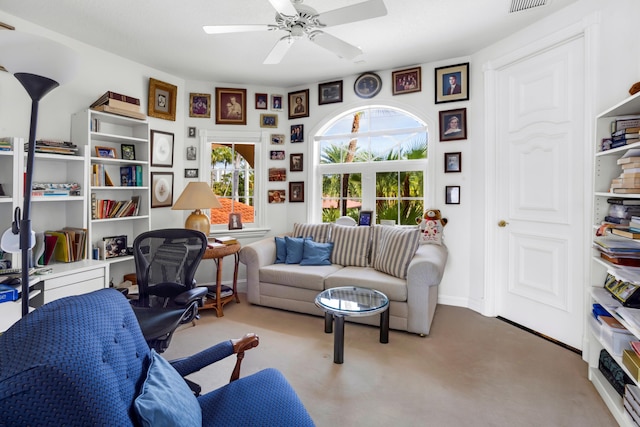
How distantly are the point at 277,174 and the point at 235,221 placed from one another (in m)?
0.84

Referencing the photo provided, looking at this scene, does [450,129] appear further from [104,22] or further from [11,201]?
[11,201]

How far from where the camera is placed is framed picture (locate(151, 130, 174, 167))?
12.4 ft

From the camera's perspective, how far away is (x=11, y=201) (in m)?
2.31

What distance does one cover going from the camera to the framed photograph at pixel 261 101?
442cm

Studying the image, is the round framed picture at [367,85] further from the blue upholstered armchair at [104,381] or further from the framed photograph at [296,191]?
the blue upholstered armchair at [104,381]

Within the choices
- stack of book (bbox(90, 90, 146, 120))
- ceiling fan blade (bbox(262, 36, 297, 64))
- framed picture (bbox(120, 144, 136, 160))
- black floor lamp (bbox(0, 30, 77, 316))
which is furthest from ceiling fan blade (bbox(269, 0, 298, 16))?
framed picture (bbox(120, 144, 136, 160))

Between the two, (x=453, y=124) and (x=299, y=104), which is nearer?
(x=453, y=124)

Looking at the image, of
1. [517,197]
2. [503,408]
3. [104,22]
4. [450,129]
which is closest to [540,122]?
[517,197]

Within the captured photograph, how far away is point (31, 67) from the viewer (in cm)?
124

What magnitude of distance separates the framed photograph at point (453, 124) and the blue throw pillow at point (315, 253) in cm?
177

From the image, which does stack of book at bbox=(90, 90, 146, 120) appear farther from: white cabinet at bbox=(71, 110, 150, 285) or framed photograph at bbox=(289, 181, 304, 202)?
framed photograph at bbox=(289, 181, 304, 202)

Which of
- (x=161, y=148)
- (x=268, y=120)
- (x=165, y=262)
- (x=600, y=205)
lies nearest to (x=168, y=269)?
(x=165, y=262)

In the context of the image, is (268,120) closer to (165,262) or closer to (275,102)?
(275,102)

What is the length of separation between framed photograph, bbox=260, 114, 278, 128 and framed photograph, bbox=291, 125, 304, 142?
24 centimetres
